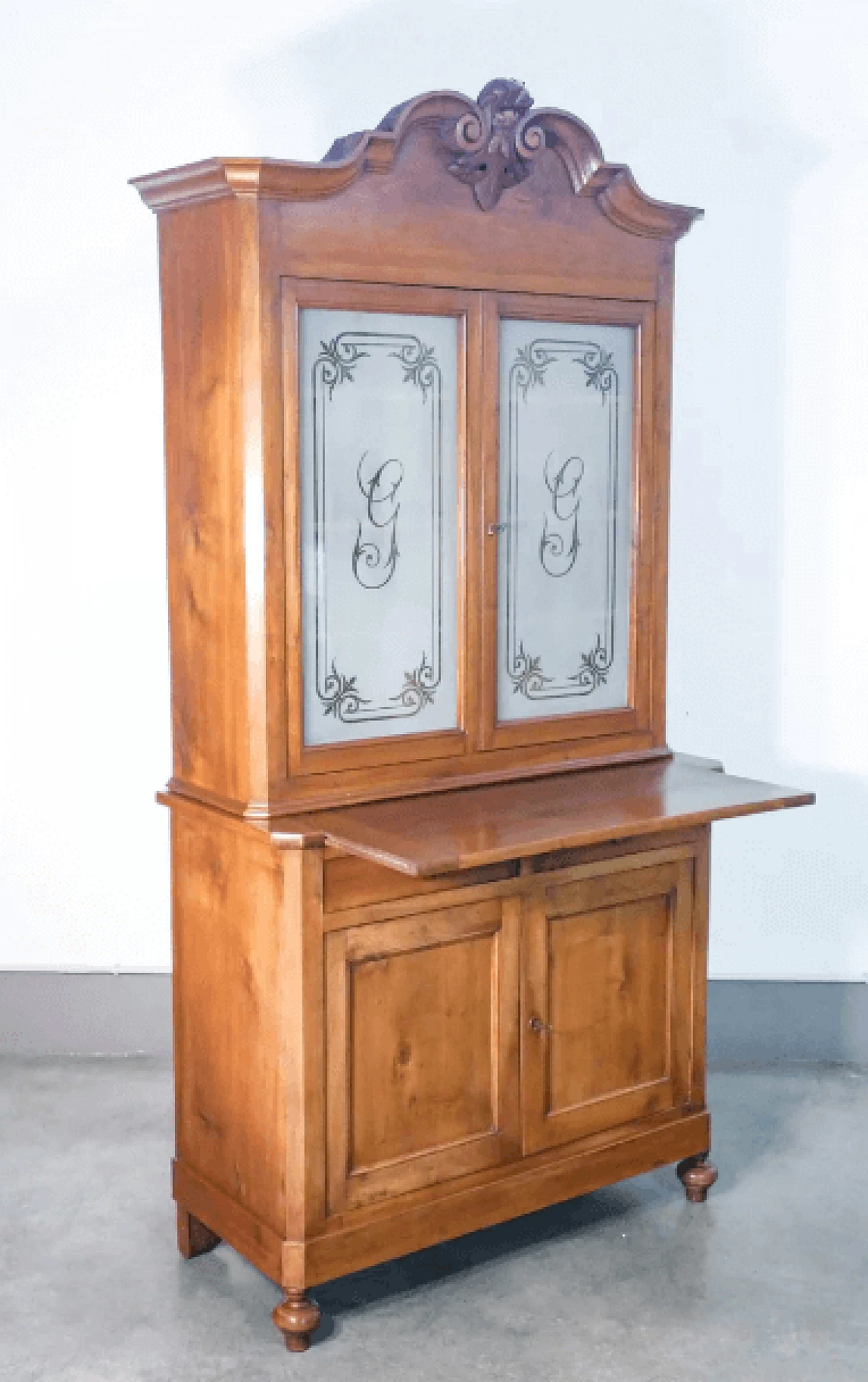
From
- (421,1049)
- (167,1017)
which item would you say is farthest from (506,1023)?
(167,1017)

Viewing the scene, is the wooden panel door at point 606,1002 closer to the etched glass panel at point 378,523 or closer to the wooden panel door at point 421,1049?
the wooden panel door at point 421,1049

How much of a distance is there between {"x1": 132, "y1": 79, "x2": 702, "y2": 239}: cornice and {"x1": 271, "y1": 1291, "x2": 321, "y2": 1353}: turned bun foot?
80.7 inches

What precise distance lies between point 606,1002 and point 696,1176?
0.53 m

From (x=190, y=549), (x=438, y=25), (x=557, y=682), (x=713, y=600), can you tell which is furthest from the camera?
(x=713, y=600)

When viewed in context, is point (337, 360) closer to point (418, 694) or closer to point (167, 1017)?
point (418, 694)

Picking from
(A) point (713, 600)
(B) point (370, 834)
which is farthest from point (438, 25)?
(B) point (370, 834)

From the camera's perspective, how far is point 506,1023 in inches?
129

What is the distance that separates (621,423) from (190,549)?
3.27 feet

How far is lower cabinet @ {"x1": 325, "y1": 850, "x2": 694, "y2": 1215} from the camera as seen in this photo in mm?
3111

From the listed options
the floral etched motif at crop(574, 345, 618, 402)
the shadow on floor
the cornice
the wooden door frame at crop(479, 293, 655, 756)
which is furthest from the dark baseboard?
the cornice

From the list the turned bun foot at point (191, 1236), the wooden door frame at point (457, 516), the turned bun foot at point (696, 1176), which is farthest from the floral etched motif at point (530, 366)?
the turned bun foot at point (191, 1236)

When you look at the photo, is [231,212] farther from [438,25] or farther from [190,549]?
[438,25]

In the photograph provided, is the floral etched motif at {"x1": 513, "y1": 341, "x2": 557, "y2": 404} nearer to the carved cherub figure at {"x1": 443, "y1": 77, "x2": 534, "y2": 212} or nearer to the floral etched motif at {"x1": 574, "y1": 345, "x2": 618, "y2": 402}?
the floral etched motif at {"x1": 574, "y1": 345, "x2": 618, "y2": 402}

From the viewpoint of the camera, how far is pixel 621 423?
354 centimetres
